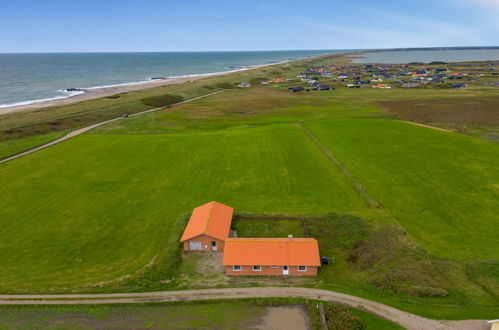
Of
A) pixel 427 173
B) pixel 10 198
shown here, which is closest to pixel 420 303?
pixel 427 173

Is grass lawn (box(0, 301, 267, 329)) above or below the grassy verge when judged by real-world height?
below

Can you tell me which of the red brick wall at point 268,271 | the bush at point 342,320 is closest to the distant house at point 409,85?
the red brick wall at point 268,271

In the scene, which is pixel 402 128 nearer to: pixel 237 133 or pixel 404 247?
pixel 237 133

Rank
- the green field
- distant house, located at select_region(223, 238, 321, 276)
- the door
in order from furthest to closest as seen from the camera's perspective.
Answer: the door, distant house, located at select_region(223, 238, 321, 276), the green field

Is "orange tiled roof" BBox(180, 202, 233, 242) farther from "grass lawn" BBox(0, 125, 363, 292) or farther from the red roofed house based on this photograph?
"grass lawn" BBox(0, 125, 363, 292)

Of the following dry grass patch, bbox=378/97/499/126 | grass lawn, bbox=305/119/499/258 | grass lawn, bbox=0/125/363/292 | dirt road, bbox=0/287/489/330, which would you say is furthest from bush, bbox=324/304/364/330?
dry grass patch, bbox=378/97/499/126

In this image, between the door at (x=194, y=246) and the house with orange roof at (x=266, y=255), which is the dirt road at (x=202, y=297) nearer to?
the house with orange roof at (x=266, y=255)

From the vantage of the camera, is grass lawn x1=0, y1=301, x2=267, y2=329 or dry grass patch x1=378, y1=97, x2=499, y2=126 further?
dry grass patch x1=378, y1=97, x2=499, y2=126

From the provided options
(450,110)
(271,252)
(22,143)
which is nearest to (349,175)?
(271,252)
